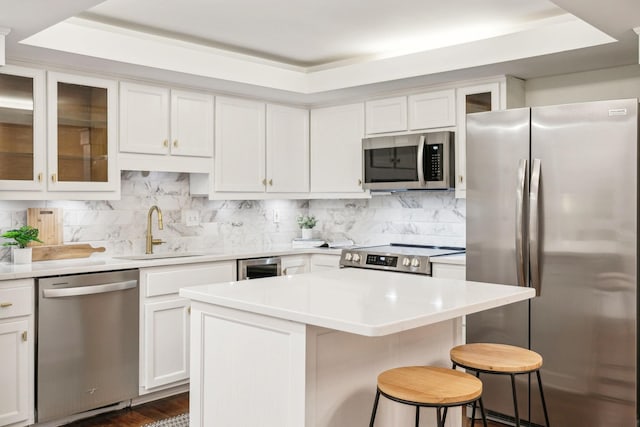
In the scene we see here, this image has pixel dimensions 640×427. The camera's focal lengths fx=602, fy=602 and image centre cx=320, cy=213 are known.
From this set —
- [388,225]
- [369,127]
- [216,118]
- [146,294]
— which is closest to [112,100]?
[216,118]

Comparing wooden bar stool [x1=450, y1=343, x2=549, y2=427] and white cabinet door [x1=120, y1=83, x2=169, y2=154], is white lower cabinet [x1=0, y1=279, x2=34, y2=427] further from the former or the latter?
wooden bar stool [x1=450, y1=343, x2=549, y2=427]

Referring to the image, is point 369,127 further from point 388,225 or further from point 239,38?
point 239,38

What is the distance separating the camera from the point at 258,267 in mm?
4555

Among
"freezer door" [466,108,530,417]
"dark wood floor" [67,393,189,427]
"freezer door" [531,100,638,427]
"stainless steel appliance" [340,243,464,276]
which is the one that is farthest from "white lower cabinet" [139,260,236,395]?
"freezer door" [531,100,638,427]

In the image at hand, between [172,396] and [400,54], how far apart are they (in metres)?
2.96

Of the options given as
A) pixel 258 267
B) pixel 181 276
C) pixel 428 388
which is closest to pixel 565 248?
pixel 428 388

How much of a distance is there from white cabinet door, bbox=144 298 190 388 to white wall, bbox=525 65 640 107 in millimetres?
2853

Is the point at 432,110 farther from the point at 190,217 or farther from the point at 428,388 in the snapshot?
the point at 428,388

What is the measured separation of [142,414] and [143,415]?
0.08ft

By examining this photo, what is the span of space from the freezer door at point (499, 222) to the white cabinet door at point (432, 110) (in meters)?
0.63

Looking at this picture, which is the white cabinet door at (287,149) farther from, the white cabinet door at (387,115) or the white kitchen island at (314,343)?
the white kitchen island at (314,343)

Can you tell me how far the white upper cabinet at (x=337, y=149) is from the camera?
4945mm

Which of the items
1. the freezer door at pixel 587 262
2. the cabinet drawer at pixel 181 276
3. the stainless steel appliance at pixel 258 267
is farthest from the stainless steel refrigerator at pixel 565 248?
the cabinet drawer at pixel 181 276

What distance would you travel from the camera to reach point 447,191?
15.4 ft
